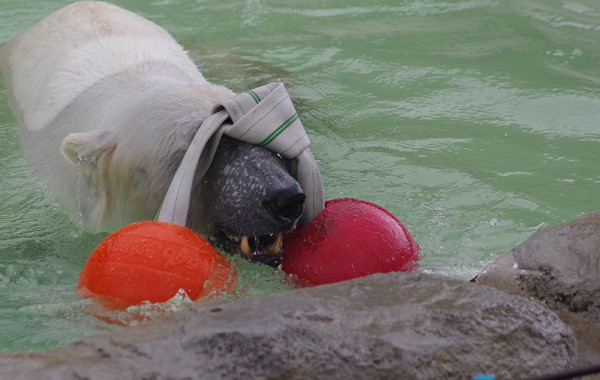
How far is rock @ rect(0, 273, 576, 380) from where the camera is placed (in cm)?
184

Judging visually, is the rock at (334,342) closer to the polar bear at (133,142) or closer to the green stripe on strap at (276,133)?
the polar bear at (133,142)

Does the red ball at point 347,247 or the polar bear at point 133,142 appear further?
the polar bear at point 133,142

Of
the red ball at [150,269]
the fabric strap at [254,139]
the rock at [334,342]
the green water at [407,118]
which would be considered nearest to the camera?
the rock at [334,342]

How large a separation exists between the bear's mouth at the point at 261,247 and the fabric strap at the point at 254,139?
14cm

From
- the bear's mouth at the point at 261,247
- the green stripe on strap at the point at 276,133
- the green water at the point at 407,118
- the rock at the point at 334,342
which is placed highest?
the green stripe on strap at the point at 276,133

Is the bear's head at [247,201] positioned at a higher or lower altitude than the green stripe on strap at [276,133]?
lower

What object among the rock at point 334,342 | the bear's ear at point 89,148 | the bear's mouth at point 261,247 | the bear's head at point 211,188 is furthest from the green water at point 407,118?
the rock at point 334,342

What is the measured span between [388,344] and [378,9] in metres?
6.23

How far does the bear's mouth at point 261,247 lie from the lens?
306cm

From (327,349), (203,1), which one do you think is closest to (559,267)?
(327,349)

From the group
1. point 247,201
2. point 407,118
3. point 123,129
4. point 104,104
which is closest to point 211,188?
point 247,201

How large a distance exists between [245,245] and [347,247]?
40 cm

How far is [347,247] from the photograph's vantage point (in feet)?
9.67

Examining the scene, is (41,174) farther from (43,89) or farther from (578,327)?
(578,327)
